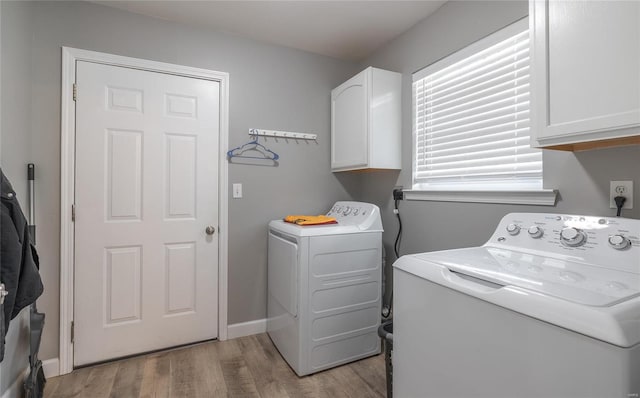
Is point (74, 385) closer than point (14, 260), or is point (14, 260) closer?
point (14, 260)

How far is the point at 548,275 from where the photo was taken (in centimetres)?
93

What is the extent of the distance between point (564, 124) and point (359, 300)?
59.2 inches

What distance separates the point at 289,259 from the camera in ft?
6.65

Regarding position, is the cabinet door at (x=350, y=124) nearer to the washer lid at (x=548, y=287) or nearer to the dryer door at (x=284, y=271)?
the dryer door at (x=284, y=271)

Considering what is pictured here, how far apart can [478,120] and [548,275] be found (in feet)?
3.80

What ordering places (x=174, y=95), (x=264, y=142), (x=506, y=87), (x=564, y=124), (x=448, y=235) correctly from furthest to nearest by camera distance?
(x=264, y=142) < (x=174, y=95) < (x=448, y=235) < (x=506, y=87) < (x=564, y=124)

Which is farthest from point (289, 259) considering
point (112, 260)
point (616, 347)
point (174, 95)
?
point (616, 347)

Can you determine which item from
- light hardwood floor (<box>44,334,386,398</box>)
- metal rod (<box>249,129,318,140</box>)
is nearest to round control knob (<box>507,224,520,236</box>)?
light hardwood floor (<box>44,334,386,398</box>)

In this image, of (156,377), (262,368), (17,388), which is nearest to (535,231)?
(262,368)

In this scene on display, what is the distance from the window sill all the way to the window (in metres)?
0.04

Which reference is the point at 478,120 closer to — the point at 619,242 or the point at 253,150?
the point at 619,242

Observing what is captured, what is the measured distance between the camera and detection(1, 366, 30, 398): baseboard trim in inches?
61.1

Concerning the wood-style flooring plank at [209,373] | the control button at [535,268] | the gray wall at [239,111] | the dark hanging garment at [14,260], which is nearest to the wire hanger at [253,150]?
the gray wall at [239,111]

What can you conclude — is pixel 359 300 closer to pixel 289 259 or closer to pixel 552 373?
pixel 289 259
